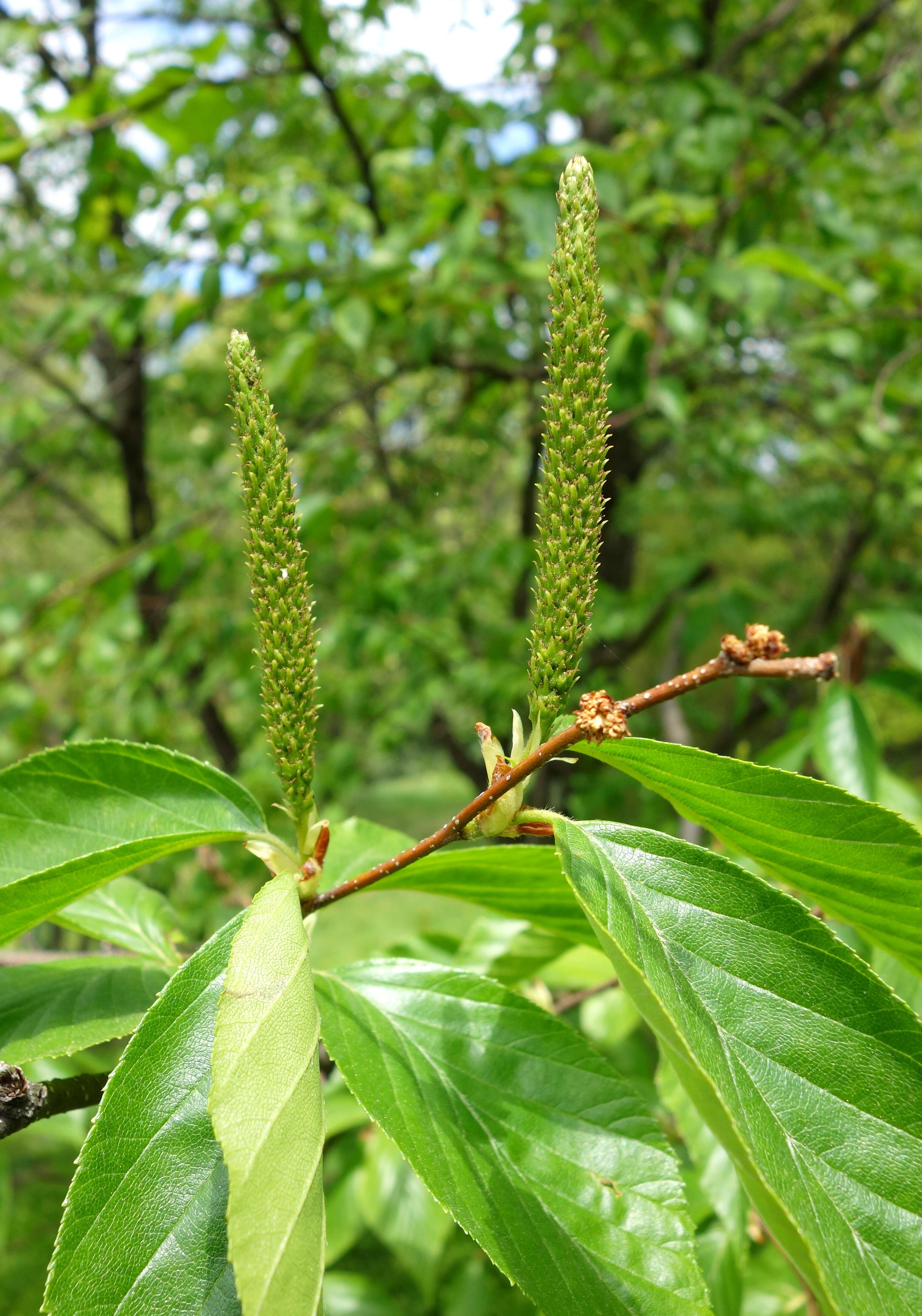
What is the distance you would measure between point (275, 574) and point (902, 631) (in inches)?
85.1

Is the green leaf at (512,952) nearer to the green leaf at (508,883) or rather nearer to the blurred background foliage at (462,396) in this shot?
the blurred background foliage at (462,396)

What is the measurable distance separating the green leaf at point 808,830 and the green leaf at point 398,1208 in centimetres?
171

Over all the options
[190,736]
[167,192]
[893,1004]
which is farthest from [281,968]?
[190,736]

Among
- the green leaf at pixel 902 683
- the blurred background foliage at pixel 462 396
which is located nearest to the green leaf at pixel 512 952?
the blurred background foliage at pixel 462 396

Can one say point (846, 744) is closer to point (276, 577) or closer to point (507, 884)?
point (507, 884)

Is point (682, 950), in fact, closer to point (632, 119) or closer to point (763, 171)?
point (763, 171)

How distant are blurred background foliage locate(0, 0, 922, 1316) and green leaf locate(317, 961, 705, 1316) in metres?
0.57

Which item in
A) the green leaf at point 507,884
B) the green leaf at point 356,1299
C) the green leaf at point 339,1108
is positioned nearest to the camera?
the green leaf at point 507,884

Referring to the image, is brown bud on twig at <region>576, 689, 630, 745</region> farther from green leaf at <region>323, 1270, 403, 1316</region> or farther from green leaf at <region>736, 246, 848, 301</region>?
green leaf at <region>323, 1270, 403, 1316</region>

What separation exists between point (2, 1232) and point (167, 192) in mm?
3579

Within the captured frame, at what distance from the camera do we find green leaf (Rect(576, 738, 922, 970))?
0.68m

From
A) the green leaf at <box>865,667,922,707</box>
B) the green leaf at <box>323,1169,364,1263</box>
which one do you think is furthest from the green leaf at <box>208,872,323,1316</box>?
the green leaf at <box>865,667,922,707</box>

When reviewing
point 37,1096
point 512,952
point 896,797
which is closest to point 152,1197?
point 37,1096

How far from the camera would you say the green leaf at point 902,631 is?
7.70ft
